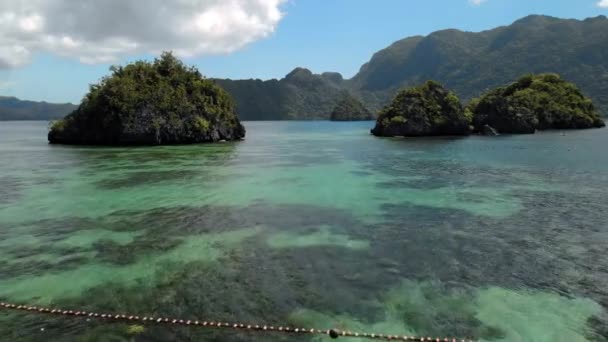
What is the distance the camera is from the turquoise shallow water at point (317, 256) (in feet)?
27.0

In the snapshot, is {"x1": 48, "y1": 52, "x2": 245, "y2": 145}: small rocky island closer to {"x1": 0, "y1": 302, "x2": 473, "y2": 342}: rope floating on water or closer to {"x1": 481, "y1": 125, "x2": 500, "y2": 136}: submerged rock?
{"x1": 481, "y1": 125, "x2": 500, "y2": 136}: submerged rock

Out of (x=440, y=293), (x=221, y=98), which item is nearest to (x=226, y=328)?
(x=440, y=293)

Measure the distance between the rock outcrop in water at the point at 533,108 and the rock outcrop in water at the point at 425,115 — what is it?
9.50 metres

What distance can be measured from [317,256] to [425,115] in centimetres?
6651

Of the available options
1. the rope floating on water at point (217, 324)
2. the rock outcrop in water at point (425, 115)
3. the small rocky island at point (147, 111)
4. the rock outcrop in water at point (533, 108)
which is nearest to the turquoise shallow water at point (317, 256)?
the rope floating on water at point (217, 324)

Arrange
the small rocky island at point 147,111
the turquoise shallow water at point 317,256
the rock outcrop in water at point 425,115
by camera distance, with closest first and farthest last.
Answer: the turquoise shallow water at point 317,256
the small rocky island at point 147,111
the rock outcrop in water at point 425,115

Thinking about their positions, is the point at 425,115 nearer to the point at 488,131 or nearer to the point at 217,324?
the point at 488,131

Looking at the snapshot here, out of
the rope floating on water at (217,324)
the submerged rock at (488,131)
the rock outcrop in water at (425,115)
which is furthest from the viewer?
the submerged rock at (488,131)

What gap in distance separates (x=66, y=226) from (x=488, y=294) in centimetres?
1382

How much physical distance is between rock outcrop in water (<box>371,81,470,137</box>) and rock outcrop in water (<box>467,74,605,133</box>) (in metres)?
9.50

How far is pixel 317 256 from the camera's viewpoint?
11.8 m

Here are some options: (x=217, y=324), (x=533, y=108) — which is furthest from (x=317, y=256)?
(x=533, y=108)

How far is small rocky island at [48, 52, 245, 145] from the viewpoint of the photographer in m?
58.6

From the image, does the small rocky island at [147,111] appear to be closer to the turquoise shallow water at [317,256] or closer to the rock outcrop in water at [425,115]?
the rock outcrop in water at [425,115]
